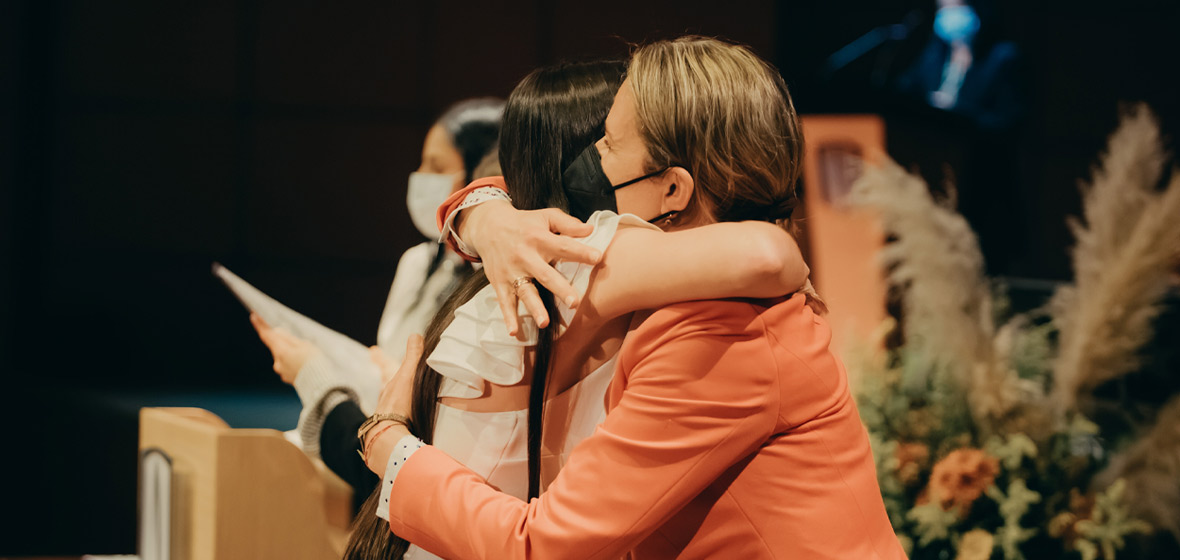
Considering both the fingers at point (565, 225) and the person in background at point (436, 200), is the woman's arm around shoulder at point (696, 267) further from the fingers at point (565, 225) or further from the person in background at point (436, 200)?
the person in background at point (436, 200)

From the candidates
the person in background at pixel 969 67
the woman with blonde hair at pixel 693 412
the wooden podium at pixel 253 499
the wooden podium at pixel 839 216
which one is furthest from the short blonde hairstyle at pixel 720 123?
the person in background at pixel 969 67

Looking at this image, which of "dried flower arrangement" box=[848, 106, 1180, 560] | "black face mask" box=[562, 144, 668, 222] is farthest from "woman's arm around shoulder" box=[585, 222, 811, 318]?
"dried flower arrangement" box=[848, 106, 1180, 560]

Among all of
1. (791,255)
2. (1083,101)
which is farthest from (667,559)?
(1083,101)

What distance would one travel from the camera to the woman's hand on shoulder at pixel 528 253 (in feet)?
3.07

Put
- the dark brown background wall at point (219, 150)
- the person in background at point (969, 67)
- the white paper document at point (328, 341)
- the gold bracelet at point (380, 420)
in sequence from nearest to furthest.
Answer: the gold bracelet at point (380, 420) < the white paper document at point (328, 341) < the person in background at point (969, 67) < the dark brown background wall at point (219, 150)

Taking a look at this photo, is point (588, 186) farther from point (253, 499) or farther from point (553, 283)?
point (253, 499)

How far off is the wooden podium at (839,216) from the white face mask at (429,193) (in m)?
1.07

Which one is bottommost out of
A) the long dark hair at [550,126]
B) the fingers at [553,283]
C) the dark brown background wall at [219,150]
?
Result: the dark brown background wall at [219,150]

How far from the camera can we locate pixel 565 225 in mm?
1000

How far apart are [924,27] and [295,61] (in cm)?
345

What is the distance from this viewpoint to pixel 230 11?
4910 mm

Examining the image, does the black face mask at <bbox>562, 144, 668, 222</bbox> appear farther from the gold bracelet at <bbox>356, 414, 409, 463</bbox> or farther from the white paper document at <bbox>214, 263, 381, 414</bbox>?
the white paper document at <bbox>214, 263, 381, 414</bbox>

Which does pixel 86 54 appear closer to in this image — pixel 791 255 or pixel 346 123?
pixel 346 123

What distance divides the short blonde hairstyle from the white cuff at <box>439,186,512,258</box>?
25cm
